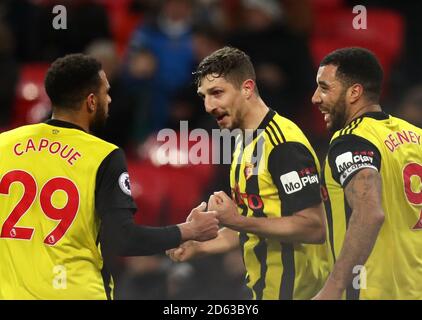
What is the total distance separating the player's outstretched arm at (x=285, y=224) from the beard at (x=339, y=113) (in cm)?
48

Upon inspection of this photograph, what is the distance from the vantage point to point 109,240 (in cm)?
544

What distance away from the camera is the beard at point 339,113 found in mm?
5992

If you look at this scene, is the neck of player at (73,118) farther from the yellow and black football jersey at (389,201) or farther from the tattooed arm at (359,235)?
the tattooed arm at (359,235)

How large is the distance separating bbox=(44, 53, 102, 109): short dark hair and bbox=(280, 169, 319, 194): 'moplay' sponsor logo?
1108 mm

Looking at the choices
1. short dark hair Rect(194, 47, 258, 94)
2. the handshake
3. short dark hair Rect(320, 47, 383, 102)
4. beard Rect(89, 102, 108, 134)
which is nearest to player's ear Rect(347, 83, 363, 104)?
short dark hair Rect(320, 47, 383, 102)

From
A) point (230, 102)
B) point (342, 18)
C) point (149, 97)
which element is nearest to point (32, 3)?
point (149, 97)

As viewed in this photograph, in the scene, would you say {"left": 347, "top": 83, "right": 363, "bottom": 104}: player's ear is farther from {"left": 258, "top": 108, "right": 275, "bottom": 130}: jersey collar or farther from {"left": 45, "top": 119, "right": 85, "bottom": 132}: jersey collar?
{"left": 45, "top": 119, "right": 85, "bottom": 132}: jersey collar

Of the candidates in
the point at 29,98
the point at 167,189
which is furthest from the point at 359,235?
the point at 29,98

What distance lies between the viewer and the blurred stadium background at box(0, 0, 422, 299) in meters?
7.88

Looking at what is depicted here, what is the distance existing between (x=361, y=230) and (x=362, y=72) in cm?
94

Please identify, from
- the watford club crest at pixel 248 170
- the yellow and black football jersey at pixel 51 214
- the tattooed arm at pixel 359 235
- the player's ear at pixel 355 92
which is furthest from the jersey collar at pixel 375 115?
the yellow and black football jersey at pixel 51 214

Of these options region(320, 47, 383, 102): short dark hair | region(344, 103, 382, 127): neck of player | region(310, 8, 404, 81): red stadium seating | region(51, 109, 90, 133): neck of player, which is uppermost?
region(310, 8, 404, 81): red stadium seating

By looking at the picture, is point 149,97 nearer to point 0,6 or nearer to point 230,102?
point 0,6

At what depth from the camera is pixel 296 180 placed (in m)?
5.82
